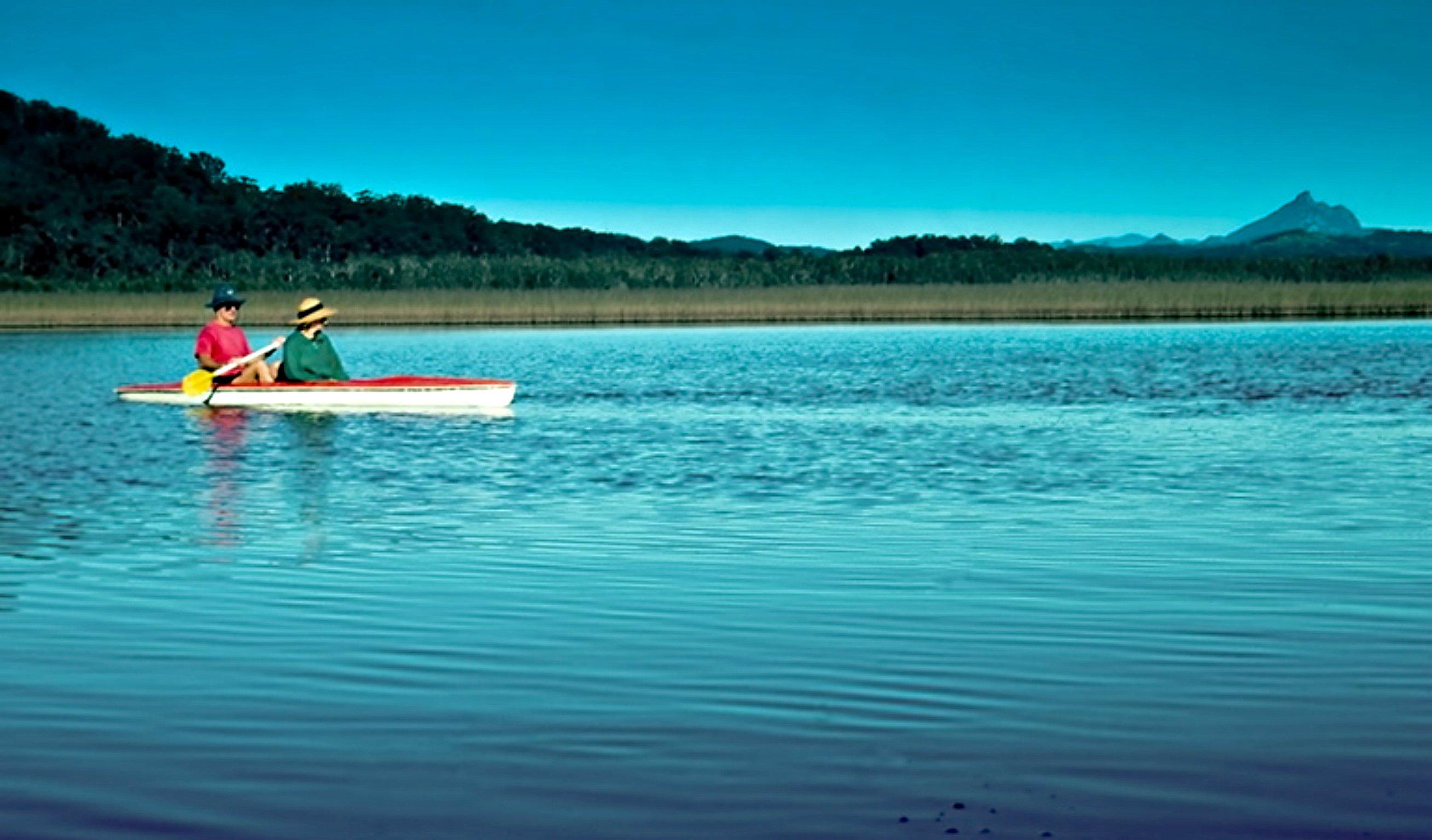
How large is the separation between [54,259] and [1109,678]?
80.9 metres

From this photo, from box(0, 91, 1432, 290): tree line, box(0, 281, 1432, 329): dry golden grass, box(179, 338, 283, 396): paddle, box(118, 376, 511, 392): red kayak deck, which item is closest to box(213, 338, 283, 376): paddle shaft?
box(179, 338, 283, 396): paddle

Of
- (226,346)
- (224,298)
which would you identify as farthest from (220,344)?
(224,298)

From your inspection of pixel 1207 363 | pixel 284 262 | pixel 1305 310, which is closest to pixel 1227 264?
pixel 1305 310

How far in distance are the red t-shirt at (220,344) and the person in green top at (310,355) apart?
83cm

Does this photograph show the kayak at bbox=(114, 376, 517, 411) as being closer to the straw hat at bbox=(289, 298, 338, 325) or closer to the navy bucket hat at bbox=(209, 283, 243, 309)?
the straw hat at bbox=(289, 298, 338, 325)

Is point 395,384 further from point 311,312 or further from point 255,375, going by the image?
point 255,375

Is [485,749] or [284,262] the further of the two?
[284,262]

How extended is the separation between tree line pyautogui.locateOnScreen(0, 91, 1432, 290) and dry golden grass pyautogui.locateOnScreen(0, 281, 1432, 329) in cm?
684

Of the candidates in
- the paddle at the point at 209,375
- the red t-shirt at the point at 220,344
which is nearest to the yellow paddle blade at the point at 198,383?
the paddle at the point at 209,375

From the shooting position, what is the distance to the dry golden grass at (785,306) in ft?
148

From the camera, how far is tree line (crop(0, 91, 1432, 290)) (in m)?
59.7

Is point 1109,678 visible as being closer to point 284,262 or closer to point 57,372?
point 57,372

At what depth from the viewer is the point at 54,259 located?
266 feet

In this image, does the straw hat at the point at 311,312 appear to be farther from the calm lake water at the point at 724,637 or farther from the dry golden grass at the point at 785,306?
the dry golden grass at the point at 785,306
